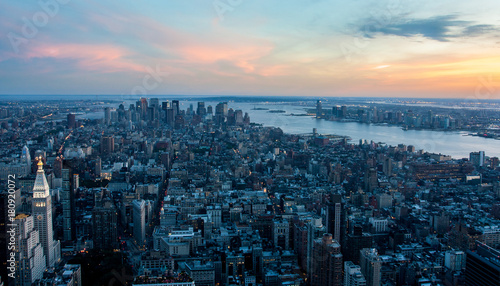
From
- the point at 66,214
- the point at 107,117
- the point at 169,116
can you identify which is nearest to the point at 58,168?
the point at 66,214

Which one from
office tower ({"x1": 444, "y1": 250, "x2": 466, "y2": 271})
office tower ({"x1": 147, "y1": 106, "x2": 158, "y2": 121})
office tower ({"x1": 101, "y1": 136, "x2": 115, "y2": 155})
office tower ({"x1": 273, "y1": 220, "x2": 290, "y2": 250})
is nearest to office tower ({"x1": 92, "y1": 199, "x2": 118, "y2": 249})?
office tower ({"x1": 273, "y1": 220, "x2": 290, "y2": 250})

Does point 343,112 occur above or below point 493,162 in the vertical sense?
above

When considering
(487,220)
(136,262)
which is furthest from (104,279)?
(487,220)

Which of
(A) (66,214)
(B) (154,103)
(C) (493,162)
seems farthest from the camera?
(B) (154,103)

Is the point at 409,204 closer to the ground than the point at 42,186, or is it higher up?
closer to the ground

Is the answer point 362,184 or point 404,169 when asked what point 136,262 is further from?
point 404,169

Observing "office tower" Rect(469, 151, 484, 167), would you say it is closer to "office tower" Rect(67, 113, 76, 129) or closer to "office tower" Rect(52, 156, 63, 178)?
"office tower" Rect(52, 156, 63, 178)

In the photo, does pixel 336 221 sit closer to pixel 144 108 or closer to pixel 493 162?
pixel 493 162

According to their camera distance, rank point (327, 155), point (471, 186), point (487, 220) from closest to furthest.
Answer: point (487, 220) → point (471, 186) → point (327, 155)
